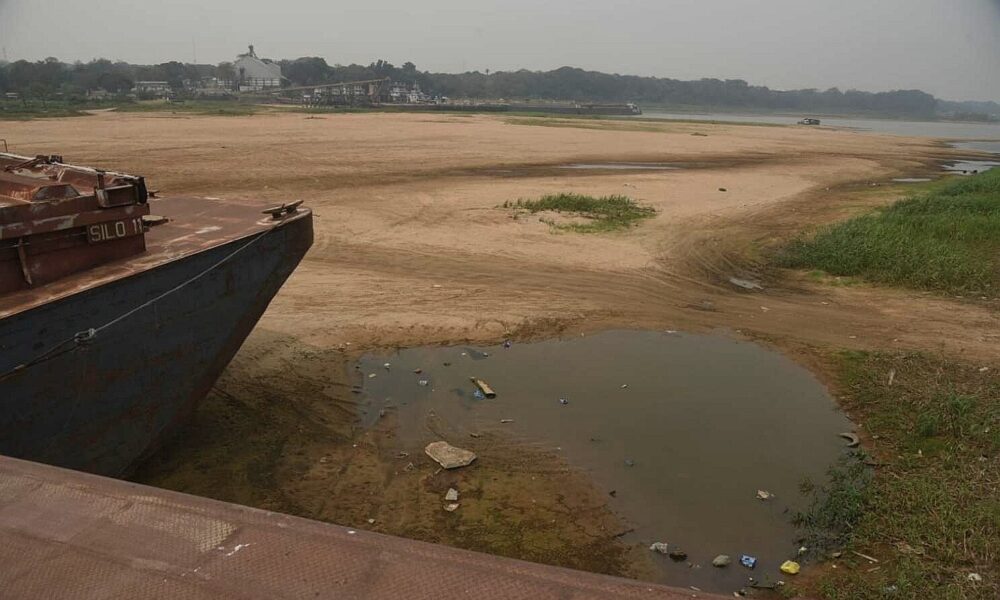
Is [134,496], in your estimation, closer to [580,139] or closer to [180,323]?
[180,323]

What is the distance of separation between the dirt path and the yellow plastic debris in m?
1.16

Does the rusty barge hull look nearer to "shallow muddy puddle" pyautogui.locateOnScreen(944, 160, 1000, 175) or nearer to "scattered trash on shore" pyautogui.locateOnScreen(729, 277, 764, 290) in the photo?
"scattered trash on shore" pyautogui.locateOnScreen(729, 277, 764, 290)

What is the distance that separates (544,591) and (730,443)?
560 centimetres

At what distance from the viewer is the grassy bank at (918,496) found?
176 inches

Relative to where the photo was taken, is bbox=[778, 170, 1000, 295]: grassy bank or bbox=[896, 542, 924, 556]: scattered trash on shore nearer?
bbox=[896, 542, 924, 556]: scattered trash on shore

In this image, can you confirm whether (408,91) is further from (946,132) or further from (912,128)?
(946,132)

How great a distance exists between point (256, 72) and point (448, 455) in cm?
14377

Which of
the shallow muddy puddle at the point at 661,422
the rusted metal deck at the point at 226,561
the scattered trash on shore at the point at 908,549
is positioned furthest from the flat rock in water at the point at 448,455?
the rusted metal deck at the point at 226,561

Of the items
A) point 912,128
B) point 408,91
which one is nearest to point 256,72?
point 408,91

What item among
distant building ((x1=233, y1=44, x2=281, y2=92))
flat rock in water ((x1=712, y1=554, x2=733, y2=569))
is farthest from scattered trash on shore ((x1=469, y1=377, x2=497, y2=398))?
distant building ((x1=233, y1=44, x2=281, y2=92))

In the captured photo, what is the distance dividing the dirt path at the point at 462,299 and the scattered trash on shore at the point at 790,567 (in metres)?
1.16

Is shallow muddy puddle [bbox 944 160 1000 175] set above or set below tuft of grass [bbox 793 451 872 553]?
above

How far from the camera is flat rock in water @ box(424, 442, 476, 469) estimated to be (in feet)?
19.9

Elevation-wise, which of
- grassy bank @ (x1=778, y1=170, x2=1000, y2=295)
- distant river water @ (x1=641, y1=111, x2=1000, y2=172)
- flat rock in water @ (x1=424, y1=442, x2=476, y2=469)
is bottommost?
flat rock in water @ (x1=424, y1=442, x2=476, y2=469)
